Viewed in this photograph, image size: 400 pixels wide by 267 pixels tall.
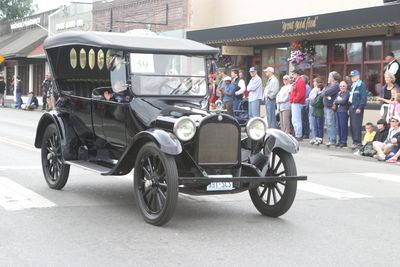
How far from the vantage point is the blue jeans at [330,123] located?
15869 mm

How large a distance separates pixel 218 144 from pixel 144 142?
83 cm

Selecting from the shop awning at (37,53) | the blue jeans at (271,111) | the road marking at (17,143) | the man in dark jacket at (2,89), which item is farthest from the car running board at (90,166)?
the shop awning at (37,53)

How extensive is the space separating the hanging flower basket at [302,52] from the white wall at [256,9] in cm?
122

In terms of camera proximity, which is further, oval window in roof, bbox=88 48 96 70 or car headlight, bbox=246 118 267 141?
oval window in roof, bbox=88 48 96 70

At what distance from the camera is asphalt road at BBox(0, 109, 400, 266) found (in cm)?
539

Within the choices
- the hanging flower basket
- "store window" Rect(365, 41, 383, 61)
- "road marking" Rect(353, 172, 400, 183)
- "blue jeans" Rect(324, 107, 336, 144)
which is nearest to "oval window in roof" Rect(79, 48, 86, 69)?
"road marking" Rect(353, 172, 400, 183)

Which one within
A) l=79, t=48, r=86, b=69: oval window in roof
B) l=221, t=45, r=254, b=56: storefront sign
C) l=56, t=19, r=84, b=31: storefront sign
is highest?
l=56, t=19, r=84, b=31: storefront sign

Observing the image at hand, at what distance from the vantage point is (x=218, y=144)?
6.71m

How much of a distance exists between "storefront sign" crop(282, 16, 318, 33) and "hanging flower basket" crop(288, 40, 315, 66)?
5.90 feet

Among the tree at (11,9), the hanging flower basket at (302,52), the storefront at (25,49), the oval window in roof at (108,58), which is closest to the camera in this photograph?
the oval window in roof at (108,58)

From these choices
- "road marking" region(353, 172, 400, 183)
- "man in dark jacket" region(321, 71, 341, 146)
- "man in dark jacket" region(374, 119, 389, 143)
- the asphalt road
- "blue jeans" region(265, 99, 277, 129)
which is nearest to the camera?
the asphalt road

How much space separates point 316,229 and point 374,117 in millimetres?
12688

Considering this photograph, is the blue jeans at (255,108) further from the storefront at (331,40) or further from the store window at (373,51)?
the store window at (373,51)

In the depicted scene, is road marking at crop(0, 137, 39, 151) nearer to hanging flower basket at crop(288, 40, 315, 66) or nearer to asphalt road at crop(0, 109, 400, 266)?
asphalt road at crop(0, 109, 400, 266)
